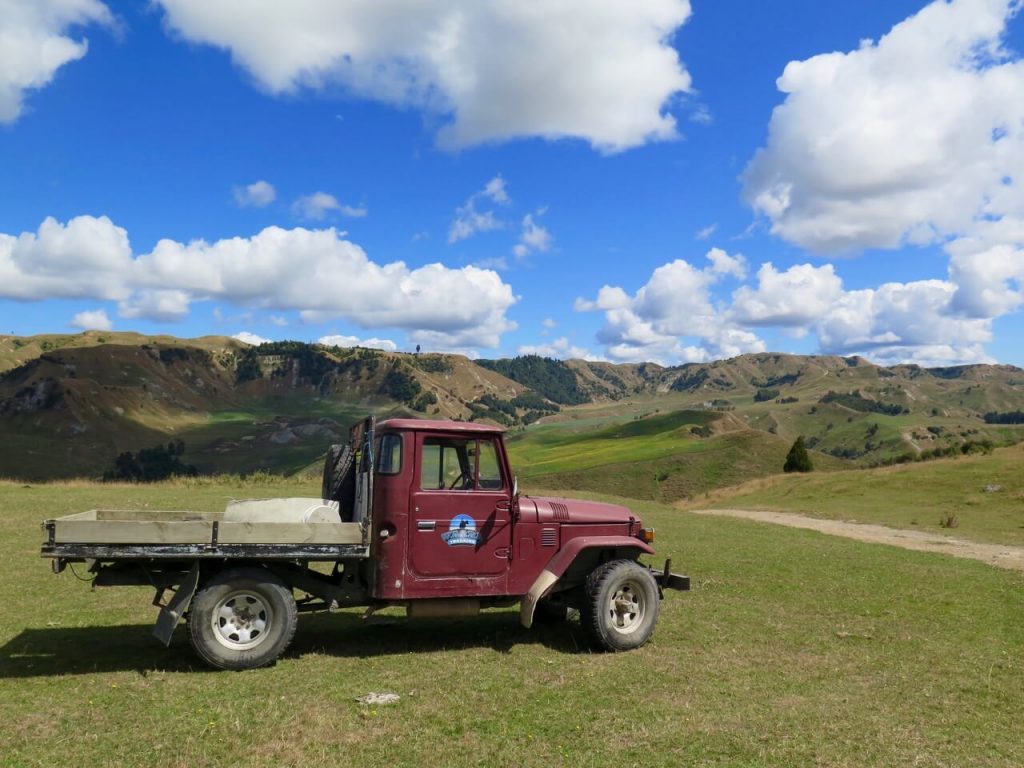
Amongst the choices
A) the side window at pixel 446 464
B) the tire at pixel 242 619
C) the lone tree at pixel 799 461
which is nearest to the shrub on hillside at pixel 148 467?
the lone tree at pixel 799 461

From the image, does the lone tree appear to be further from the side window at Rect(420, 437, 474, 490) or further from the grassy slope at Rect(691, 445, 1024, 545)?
the side window at Rect(420, 437, 474, 490)

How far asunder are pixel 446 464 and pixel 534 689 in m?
2.82

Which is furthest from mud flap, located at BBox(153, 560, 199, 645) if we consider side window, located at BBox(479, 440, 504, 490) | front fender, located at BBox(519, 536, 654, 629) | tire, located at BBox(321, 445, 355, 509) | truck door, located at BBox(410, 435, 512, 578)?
front fender, located at BBox(519, 536, 654, 629)

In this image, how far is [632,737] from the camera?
586 cm

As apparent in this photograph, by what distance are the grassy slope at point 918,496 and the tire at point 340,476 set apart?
79.7 feet

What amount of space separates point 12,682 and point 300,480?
Answer: 26593 mm

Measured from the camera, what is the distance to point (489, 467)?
8.63 metres

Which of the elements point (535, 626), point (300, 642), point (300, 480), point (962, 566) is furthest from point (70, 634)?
point (300, 480)

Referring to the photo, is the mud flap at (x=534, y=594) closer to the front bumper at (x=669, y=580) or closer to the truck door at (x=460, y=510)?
the truck door at (x=460, y=510)

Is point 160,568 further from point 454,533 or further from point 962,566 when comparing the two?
point 962,566

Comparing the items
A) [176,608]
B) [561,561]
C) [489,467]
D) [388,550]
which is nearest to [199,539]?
[176,608]

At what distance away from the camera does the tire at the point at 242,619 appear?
290 inches

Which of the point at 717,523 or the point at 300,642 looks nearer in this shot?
the point at 300,642

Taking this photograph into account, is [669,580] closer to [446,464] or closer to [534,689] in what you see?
[534,689]
